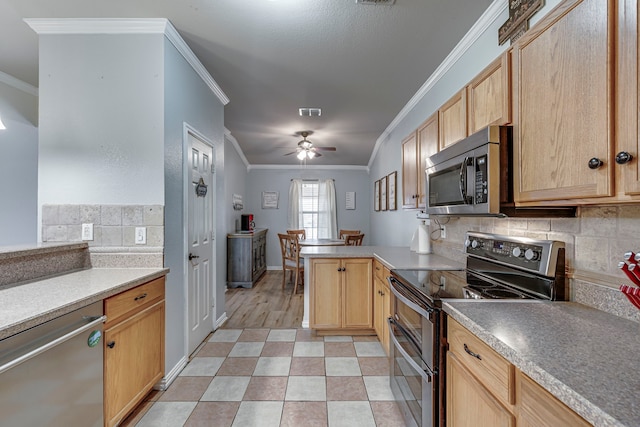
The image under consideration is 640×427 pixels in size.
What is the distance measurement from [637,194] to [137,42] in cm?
277

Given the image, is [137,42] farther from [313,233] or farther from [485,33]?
[313,233]

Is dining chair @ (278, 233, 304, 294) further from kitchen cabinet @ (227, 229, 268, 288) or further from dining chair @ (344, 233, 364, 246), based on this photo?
dining chair @ (344, 233, 364, 246)

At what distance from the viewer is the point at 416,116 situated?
324 centimetres

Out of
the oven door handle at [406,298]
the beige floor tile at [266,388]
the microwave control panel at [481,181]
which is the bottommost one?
the beige floor tile at [266,388]

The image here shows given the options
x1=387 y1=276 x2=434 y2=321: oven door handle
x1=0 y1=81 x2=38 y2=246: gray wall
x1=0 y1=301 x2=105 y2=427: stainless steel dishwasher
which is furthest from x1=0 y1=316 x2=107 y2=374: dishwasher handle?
x1=0 y1=81 x2=38 y2=246: gray wall

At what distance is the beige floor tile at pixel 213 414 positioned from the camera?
5.59ft

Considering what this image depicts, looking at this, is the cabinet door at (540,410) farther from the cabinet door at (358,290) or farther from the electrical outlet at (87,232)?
the electrical outlet at (87,232)

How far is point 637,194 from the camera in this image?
0.78 m

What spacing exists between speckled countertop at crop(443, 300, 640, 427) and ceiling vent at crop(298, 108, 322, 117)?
3.01 meters

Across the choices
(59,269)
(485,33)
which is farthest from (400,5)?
(59,269)

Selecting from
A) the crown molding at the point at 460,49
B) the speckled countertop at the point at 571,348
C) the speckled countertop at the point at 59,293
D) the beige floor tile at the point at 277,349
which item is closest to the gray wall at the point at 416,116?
the crown molding at the point at 460,49

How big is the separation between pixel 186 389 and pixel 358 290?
1634 mm

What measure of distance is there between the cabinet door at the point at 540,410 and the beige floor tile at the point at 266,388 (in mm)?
1580

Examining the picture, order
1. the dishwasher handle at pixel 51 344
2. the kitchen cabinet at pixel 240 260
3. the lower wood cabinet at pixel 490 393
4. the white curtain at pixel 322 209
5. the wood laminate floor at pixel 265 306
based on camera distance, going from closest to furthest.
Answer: the lower wood cabinet at pixel 490 393 → the dishwasher handle at pixel 51 344 → the wood laminate floor at pixel 265 306 → the kitchen cabinet at pixel 240 260 → the white curtain at pixel 322 209
